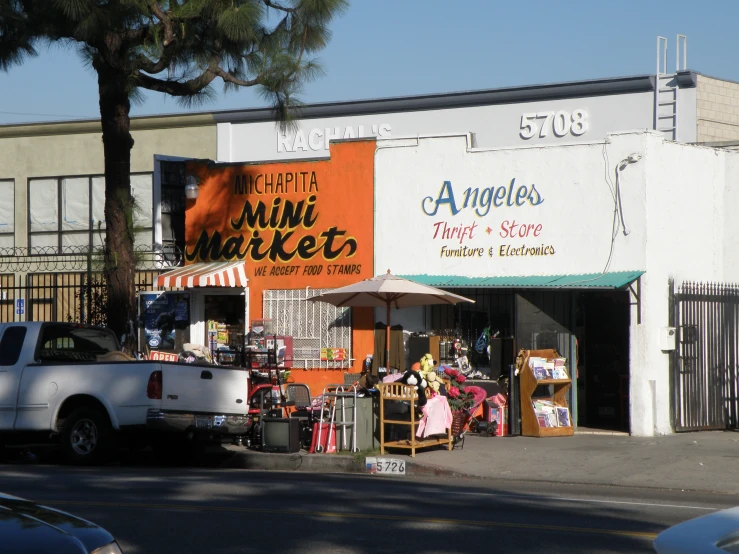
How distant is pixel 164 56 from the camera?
17766 mm

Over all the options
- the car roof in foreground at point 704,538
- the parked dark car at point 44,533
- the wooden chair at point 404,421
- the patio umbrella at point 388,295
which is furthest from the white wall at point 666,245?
the parked dark car at point 44,533

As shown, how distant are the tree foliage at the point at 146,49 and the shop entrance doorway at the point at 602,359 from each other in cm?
674

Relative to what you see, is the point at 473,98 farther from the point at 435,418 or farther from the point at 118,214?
the point at 435,418

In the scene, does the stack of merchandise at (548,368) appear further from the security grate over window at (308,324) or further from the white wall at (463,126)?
the white wall at (463,126)

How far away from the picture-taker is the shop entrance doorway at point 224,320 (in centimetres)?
2098

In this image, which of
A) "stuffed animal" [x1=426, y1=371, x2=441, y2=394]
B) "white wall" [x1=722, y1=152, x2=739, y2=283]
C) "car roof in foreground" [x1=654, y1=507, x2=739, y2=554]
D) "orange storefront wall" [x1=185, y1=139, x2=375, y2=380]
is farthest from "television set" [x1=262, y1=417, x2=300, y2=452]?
"car roof in foreground" [x1=654, y1=507, x2=739, y2=554]

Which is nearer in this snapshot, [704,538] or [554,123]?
[704,538]

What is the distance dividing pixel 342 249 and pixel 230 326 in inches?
121

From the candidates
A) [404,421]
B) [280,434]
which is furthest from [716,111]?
[280,434]

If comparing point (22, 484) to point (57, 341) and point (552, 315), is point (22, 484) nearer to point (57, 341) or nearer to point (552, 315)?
point (57, 341)

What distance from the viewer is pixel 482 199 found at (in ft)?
60.8

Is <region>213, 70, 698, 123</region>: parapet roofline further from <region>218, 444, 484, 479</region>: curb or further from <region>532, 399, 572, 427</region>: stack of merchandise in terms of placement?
<region>218, 444, 484, 479</region>: curb

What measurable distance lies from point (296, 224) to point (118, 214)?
343 cm

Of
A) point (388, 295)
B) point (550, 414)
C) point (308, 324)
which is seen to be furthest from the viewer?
point (308, 324)
